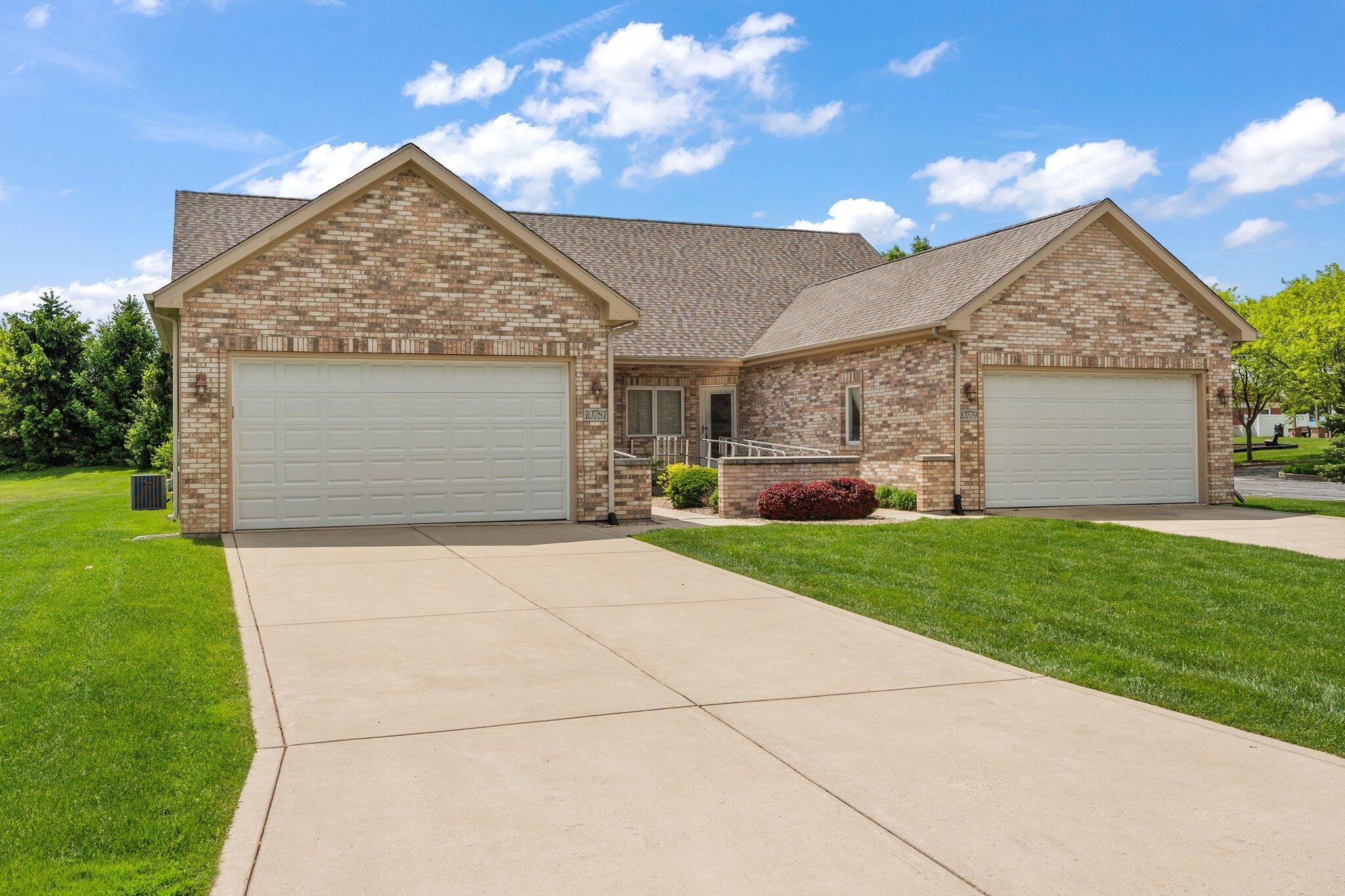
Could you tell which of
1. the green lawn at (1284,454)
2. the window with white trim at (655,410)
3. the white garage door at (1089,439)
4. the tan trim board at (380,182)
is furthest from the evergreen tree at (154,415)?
the green lawn at (1284,454)

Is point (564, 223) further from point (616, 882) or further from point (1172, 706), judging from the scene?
point (616, 882)

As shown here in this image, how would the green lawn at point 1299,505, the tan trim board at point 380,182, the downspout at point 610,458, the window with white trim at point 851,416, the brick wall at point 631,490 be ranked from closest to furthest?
the tan trim board at point 380,182 < the downspout at point 610,458 < the brick wall at point 631,490 < the green lawn at point 1299,505 < the window with white trim at point 851,416

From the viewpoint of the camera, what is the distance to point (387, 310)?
15.6m

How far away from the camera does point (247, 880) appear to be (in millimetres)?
3861

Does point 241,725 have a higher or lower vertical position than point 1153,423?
lower

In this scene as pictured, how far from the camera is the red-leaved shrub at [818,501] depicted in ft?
58.6

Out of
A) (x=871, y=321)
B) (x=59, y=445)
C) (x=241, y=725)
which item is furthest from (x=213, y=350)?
(x=59, y=445)

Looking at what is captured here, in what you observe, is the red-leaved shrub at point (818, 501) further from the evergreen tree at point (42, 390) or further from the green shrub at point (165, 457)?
the evergreen tree at point (42, 390)

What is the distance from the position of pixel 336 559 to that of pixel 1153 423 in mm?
15351

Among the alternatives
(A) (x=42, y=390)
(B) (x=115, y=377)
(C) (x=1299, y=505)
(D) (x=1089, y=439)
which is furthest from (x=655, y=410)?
(A) (x=42, y=390)

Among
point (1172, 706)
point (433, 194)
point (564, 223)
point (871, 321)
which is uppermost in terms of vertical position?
point (564, 223)

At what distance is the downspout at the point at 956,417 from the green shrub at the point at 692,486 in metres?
4.59

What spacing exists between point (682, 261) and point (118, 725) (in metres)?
24.2

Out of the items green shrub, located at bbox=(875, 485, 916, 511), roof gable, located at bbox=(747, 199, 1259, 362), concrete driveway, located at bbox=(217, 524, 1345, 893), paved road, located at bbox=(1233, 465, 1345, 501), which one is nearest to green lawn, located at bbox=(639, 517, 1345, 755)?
concrete driveway, located at bbox=(217, 524, 1345, 893)
